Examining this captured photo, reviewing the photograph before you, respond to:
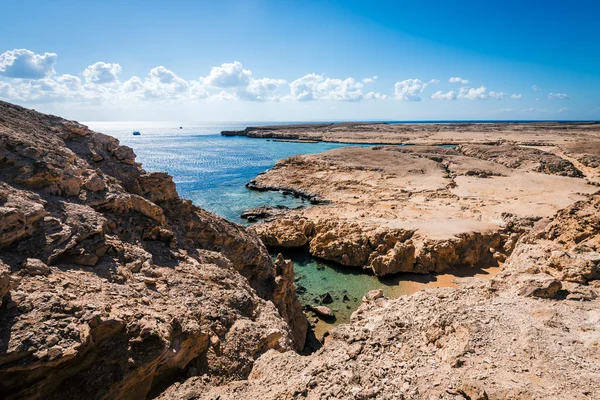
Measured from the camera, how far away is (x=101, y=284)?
736cm

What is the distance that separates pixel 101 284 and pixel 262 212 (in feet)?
98.1

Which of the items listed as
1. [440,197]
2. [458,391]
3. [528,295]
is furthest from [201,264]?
[440,197]

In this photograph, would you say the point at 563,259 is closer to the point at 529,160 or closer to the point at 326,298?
the point at 326,298

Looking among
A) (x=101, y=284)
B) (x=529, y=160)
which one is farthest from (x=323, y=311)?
(x=529, y=160)

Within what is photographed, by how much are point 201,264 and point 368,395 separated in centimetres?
665

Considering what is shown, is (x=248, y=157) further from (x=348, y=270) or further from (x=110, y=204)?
(x=110, y=204)

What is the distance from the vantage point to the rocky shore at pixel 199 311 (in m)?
6.14

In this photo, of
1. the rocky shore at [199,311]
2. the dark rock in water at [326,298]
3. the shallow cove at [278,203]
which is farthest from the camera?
the shallow cove at [278,203]

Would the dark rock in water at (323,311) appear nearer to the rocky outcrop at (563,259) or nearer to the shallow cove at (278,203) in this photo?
the shallow cove at (278,203)

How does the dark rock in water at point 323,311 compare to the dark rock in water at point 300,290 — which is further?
the dark rock in water at point 300,290

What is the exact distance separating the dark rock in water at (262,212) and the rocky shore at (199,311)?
19714 millimetres

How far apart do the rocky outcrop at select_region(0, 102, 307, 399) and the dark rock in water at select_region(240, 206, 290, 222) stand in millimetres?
23126

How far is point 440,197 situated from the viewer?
127 ft

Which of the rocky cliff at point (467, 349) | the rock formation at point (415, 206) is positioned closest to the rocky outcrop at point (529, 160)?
the rock formation at point (415, 206)
